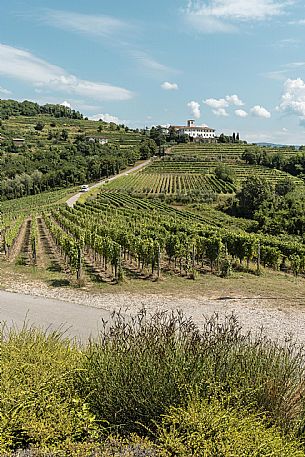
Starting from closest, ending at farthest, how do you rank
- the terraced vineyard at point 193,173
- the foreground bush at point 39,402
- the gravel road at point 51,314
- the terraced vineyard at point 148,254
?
1. the foreground bush at point 39,402
2. the gravel road at point 51,314
3. the terraced vineyard at point 148,254
4. the terraced vineyard at point 193,173

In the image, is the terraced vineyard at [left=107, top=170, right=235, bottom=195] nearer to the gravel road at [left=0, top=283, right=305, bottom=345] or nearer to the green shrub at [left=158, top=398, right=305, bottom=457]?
the gravel road at [left=0, top=283, right=305, bottom=345]

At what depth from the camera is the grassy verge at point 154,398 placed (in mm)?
3316

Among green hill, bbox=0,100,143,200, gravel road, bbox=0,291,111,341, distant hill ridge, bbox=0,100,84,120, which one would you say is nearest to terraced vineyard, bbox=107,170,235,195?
green hill, bbox=0,100,143,200

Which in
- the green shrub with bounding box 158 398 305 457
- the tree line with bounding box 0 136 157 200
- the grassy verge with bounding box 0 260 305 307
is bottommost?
the grassy verge with bounding box 0 260 305 307

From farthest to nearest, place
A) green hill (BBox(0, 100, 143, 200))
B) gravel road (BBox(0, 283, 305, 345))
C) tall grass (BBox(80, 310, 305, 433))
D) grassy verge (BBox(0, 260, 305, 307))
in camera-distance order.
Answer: green hill (BBox(0, 100, 143, 200)) < grassy verge (BBox(0, 260, 305, 307)) < gravel road (BBox(0, 283, 305, 345)) < tall grass (BBox(80, 310, 305, 433))

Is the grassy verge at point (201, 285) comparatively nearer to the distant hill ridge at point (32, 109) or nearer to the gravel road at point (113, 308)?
the gravel road at point (113, 308)

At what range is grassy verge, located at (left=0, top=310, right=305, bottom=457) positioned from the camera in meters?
3.32

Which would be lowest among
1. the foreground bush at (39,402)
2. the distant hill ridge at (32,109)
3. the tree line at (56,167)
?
the foreground bush at (39,402)

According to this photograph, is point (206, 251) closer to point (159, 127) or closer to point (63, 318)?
point (63, 318)

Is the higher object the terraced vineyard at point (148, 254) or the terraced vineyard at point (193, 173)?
the terraced vineyard at point (193, 173)

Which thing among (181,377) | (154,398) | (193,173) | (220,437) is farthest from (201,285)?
(193,173)

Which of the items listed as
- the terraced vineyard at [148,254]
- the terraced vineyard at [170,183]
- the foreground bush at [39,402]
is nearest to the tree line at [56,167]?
the terraced vineyard at [170,183]

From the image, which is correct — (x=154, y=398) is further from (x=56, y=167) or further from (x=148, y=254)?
(x=56, y=167)

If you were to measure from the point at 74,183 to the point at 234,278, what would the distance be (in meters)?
64.3
